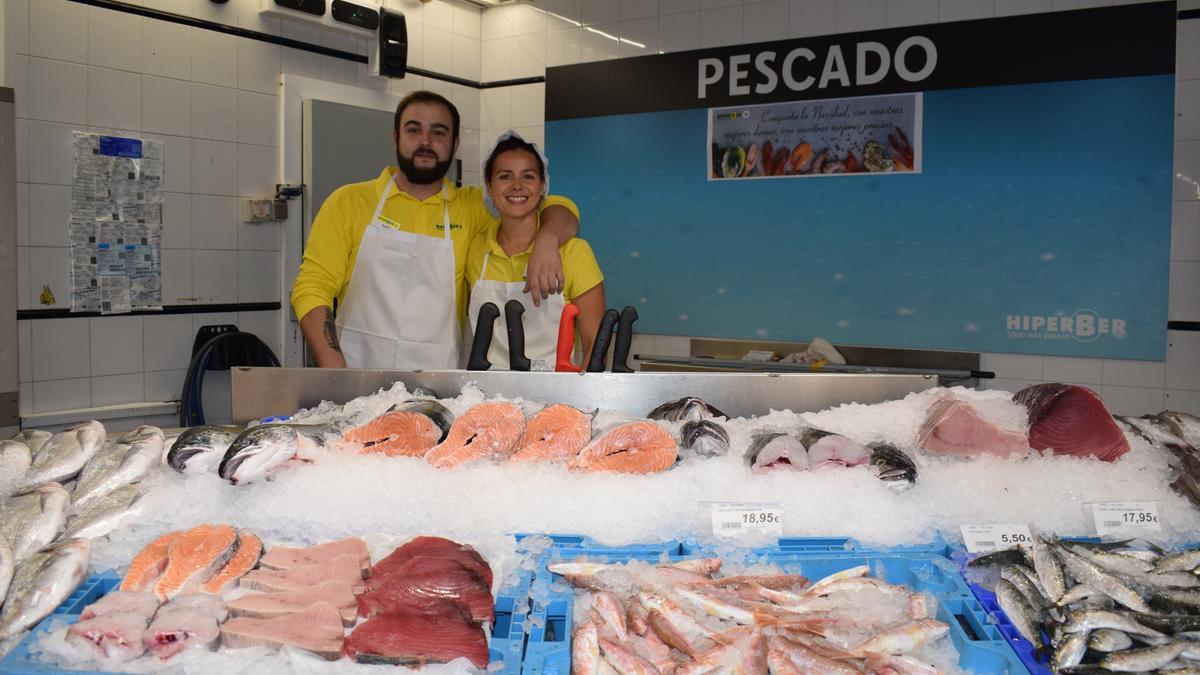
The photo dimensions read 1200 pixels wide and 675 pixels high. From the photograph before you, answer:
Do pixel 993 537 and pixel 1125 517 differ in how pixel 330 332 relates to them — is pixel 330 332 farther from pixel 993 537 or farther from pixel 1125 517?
pixel 1125 517

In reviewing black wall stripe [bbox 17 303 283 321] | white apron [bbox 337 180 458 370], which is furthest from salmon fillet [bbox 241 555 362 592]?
black wall stripe [bbox 17 303 283 321]

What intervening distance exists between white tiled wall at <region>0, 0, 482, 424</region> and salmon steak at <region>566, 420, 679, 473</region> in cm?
372

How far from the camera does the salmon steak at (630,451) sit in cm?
186

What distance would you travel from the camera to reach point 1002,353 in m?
4.89

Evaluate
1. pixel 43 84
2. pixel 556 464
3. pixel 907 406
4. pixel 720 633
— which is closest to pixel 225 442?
pixel 556 464

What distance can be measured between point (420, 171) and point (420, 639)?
2.61m

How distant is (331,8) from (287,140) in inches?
35.2

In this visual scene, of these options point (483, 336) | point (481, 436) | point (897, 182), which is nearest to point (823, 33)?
point (897, 182)

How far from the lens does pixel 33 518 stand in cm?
161

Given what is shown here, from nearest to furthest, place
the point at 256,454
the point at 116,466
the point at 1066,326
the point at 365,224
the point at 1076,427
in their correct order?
the point at 256,454 < the point at 116,466 < the point at 1076,427 < the point at 365,224 < the point at 1066,326

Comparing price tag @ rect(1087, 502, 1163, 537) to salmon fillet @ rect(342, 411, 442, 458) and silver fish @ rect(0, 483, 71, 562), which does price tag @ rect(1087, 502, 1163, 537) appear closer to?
salmon fillet @ rect(342, 411, 442, 458)

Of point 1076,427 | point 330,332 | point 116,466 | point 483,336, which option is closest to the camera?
point 116,466

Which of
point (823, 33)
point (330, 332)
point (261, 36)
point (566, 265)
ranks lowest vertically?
point (330, 332)

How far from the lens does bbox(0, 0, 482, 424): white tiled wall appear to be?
168 inches
